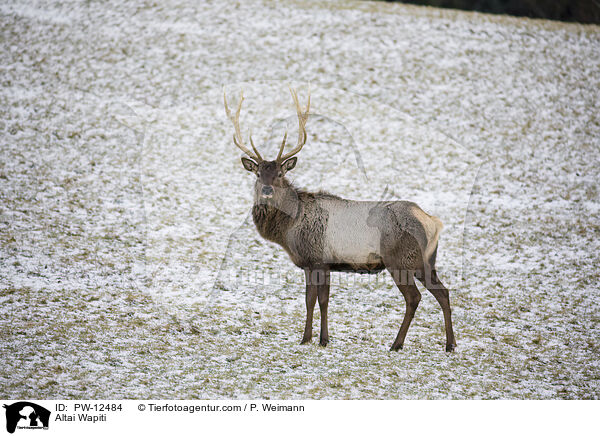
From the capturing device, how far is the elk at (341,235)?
5.81 metres

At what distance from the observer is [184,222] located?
9945mm

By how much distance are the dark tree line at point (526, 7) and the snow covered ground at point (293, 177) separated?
10.5 feet

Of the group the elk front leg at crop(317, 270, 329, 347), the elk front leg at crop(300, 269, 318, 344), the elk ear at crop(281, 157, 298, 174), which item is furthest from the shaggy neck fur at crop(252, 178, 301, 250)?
the elk front leg at crop(317, 270, 329, 347)

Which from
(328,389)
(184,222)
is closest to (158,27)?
(184,222)

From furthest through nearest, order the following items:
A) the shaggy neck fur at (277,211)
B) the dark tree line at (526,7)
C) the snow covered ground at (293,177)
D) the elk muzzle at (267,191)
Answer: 1. the dark tree line at (526,7)
2. the snow covered ground at (293,177)
3. the shaggy neck fur at (277,211)
4. the elk muzzle at (267,191)

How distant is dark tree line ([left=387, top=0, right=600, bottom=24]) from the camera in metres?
19.9

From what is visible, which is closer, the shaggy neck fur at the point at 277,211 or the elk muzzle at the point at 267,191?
the elk muzzle at the point at 267,191

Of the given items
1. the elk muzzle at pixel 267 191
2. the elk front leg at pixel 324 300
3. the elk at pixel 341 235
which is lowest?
the elk front leg at pixel 324 300

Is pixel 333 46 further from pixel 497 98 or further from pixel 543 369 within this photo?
pixel 543 369

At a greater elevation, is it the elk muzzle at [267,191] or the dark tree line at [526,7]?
the dark tree line at [526,7]
